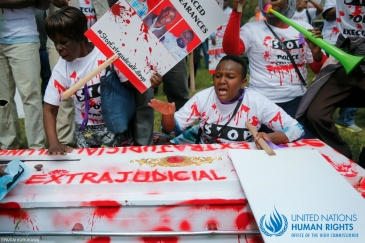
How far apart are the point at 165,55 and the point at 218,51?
438cm

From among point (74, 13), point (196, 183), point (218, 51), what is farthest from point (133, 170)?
point (218, 51)

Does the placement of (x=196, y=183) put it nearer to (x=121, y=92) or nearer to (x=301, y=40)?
(x=121, y=92)

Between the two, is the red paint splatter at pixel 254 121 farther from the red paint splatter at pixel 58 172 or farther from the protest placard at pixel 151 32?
the red paint splatter at pixel 58 172

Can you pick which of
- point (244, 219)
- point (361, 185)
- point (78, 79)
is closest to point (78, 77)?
point (78, 79)

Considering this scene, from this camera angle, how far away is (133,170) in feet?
6.02

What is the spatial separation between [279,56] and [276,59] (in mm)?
27

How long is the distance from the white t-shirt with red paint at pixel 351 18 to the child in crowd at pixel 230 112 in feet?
2.37

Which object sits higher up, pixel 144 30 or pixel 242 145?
pixel 144 30

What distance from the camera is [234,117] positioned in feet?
7.84

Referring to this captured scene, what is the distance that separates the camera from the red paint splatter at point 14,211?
5.26 feet

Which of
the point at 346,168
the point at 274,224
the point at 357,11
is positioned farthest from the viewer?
the point at 357,11

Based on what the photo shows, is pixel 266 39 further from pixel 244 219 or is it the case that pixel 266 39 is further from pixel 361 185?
pixel 244 219

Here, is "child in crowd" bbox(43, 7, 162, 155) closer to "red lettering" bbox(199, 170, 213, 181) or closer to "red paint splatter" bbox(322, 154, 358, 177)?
"red lettering" bbox(199, 170, 213, 181)

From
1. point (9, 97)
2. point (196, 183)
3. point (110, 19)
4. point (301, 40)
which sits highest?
point (110, 19)
